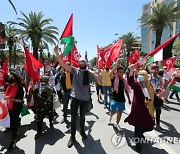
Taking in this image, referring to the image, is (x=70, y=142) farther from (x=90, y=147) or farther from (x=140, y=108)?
(x=140, y=108)

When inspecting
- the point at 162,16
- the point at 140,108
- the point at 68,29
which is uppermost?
the point at 162,16

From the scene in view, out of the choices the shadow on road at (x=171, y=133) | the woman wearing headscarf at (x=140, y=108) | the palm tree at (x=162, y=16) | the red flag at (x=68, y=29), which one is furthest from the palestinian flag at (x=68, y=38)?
the palm tree at (x=162, y=16)

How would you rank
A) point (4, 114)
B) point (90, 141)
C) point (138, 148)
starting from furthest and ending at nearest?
point (90, 141), point (4, 114), point (138, 148)

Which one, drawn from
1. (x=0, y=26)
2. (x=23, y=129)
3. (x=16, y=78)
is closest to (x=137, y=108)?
(x=16, y=78)

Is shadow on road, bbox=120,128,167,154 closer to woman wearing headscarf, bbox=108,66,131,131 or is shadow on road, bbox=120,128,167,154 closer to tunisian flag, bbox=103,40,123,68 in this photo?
woman wearing headscarf, bbox=108,66,131,131

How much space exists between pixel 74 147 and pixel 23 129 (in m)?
2.01

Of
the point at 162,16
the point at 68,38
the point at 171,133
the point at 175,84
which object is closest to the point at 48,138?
the point at 68,38

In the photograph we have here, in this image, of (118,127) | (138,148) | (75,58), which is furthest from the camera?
(75,58)

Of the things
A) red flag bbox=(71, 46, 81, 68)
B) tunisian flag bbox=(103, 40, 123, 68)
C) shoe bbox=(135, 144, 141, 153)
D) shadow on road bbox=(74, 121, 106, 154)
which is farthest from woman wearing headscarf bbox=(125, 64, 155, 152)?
red flag bbox=(71, 46, 81, 68)

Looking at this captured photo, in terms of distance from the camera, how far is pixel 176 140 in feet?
19.1

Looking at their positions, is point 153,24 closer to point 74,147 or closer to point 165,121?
point 165,121

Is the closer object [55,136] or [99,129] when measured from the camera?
[55,136]

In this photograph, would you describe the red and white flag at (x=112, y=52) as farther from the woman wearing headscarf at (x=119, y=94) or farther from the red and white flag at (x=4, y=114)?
the red and white flag at (x=4, y=114)

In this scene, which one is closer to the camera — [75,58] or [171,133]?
[171,133]
